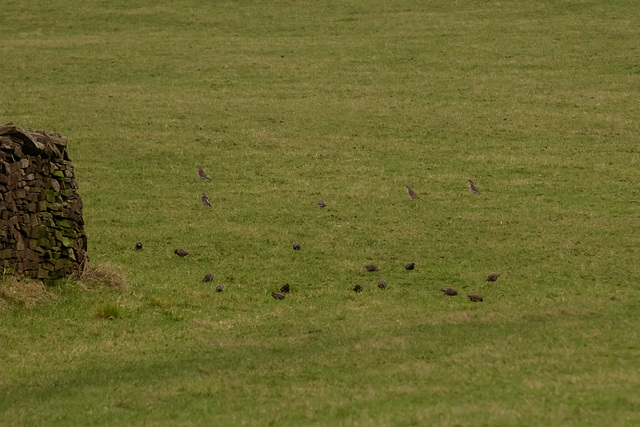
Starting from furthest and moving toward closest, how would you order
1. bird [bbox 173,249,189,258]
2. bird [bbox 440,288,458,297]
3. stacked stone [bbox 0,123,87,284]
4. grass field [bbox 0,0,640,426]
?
1. bird [bbox 173,249,189,258]
2. bird [bbox 440,288,458,297]
3. stacked stone [bbox 0,123,87,284]
4. grass field [bbox 0,0,640,426]

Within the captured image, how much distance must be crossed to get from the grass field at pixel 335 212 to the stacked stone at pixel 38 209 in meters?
0.67

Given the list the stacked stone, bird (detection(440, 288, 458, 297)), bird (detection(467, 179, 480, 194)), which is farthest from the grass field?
the stacked stone

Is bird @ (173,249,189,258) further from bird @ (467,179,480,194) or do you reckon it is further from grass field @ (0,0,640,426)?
bird @ (467,179,480,194)

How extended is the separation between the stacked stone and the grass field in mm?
673

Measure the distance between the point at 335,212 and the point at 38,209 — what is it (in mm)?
9351

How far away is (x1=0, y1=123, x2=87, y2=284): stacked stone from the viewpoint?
18312 mm

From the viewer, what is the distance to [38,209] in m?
18.9

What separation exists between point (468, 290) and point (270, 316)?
4206mm

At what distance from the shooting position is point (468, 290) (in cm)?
1931

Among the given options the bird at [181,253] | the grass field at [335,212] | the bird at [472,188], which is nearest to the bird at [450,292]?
the grass field at [335,212]

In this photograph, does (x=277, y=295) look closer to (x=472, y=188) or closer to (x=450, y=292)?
(x=450, y=292)

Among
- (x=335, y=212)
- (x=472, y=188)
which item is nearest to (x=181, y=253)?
(x=335, y=212)

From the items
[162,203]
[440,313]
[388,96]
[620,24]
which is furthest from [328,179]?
[620,24]

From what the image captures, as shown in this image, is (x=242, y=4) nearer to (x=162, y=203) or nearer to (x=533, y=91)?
(x=533, y=91)
